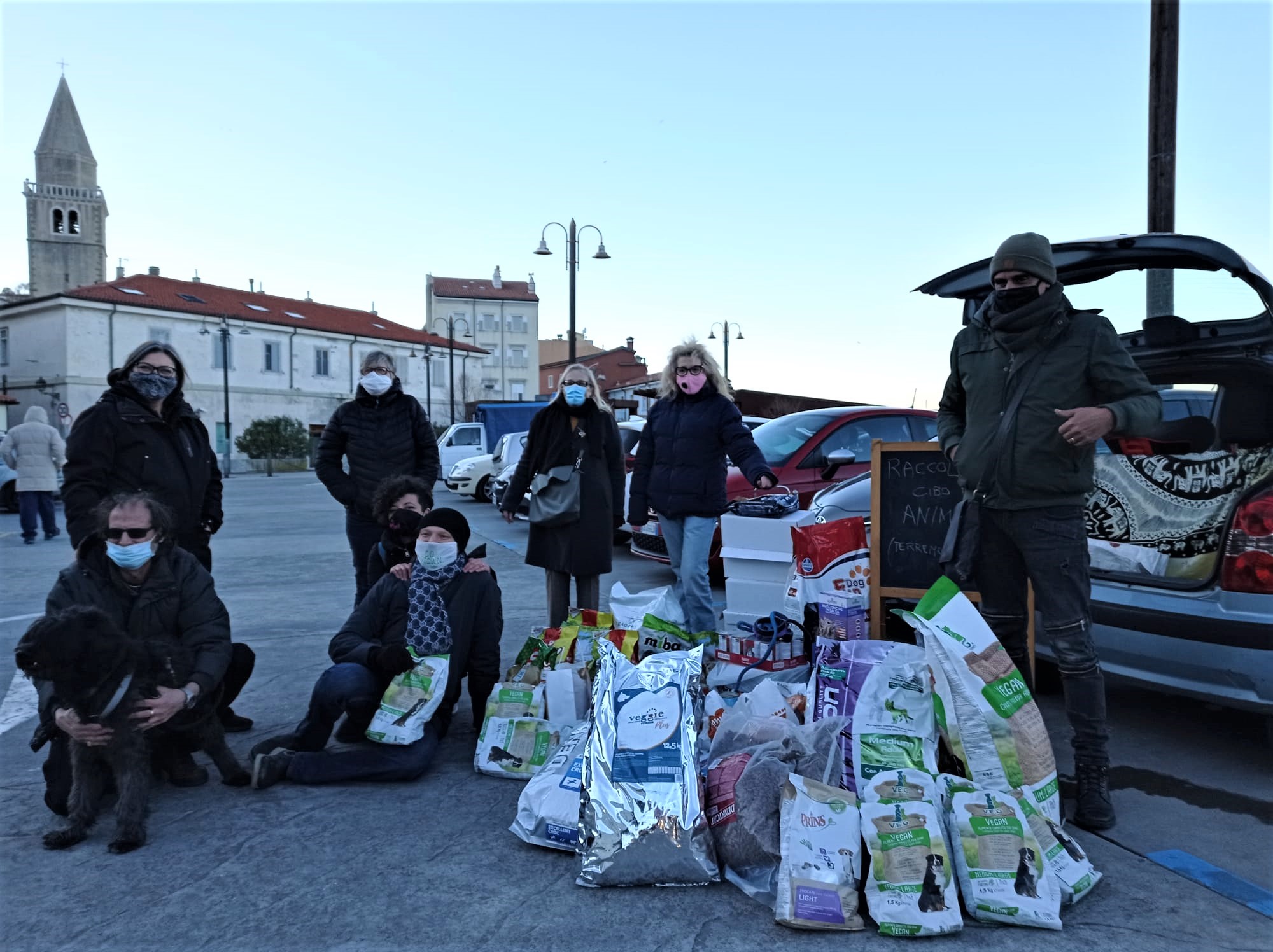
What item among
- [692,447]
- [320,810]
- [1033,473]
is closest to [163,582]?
[320,810]

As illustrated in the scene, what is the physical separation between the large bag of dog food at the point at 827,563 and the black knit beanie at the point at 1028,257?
1476mm

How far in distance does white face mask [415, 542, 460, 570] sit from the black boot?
2.57 meters

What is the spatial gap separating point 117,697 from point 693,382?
314cm

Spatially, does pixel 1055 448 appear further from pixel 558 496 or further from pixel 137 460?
pixel 137 460

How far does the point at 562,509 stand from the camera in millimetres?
4996

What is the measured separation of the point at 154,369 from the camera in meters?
3.96

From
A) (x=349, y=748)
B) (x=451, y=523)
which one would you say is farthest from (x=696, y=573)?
(x=349, y=748)

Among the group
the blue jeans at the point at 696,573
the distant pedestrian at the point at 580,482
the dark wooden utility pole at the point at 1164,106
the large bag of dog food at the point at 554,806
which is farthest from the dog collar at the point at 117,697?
Answer: the dark wooden utility pole at the point at 1164,106

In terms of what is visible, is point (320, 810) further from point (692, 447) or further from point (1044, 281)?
point (1044, 281)

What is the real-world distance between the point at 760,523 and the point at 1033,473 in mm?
1980

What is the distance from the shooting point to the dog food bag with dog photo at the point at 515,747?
11.9 ft

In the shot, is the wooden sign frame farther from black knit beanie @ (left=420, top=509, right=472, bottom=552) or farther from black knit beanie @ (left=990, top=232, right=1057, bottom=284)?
black knit beanie @ (left=420, top=509, right=472, bottom=552)

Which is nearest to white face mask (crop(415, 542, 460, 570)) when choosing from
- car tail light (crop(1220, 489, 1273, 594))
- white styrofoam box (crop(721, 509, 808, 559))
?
white styrofoam box (crop(721, 509, 808, 559))

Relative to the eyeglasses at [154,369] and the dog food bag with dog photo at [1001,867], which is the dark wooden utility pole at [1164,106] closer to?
the dog food bag with dog photo at [1001,867]
